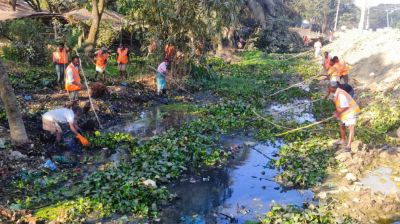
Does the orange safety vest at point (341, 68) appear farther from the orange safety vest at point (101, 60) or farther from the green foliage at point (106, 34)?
the green foliage at point (106, 34)

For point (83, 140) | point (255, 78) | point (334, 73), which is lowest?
point (83, 140)

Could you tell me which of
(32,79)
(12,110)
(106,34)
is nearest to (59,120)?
(12,110)

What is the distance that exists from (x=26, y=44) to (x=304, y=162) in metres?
13.7

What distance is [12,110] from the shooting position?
29.3 feet

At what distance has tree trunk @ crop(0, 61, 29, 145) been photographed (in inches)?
338

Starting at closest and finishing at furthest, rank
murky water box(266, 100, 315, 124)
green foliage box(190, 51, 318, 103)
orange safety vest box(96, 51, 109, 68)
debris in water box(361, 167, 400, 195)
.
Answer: debris in water box(361, 167, 400, 195), murky water box(266, 100, 315, 124), orange safety vest box(96, 51, 109, 68), green foliage box(190, 51, 318, 103)

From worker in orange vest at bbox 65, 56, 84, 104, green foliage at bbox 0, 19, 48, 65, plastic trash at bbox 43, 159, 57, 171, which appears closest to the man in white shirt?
plastic trash at bbox 43, 159, 57, 171

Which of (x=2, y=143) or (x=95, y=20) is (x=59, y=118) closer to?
(x=2, y=143)

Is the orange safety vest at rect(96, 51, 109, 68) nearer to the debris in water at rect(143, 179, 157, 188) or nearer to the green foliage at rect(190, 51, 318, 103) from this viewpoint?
the green foliage at rect(190, 51, 318, 103)

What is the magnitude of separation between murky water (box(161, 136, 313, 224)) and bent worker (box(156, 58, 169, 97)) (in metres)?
6.34

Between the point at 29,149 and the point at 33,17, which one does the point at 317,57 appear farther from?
the point at 29,149

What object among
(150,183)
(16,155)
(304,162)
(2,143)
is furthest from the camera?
(304,162)

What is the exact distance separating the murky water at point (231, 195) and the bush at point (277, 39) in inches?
1084

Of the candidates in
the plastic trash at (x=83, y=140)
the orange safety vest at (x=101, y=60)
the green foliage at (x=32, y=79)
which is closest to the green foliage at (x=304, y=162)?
the plastic trash at (x=83, y=140)
